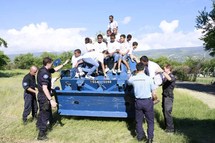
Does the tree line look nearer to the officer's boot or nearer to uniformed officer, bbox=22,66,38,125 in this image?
uniformed officer, bbox=22,66,38,125

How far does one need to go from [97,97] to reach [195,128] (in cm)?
265

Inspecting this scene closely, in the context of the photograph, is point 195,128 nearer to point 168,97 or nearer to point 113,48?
point 168,97

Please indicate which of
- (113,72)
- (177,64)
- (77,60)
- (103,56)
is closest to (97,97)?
(113,72)

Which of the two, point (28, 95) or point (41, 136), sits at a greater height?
point (28, 95)

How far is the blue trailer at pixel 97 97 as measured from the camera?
356 inches

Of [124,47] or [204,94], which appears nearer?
[124,47]

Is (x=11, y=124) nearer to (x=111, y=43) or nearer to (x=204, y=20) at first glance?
(x=111, y=43)

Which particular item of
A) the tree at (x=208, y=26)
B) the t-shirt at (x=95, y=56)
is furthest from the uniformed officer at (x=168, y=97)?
the tree at (x=208, y=26)

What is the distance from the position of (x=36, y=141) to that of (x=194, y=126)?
4.15 meters

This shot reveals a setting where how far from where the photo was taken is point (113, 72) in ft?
33.3

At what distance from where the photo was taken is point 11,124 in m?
9.89

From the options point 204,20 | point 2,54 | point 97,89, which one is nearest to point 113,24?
point 97,89

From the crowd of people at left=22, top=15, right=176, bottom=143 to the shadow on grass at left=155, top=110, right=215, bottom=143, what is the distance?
0.52 meters

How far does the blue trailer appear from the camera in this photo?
9031mm
